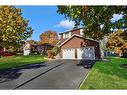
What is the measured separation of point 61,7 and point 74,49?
2885 cm

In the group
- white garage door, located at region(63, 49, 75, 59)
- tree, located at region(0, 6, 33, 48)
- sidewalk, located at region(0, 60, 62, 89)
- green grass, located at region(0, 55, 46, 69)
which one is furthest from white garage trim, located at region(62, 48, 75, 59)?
sidewalk, located at region(0, 60, 62, 89)

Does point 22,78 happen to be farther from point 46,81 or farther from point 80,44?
point 80,44

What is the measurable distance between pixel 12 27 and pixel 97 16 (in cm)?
2917

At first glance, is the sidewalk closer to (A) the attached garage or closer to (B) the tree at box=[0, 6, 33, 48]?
(A) the attached garage

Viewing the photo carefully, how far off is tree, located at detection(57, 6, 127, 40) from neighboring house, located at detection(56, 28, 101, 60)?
22861 mm

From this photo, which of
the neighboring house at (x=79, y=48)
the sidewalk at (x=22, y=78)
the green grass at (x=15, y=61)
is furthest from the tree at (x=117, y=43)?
the sidewalk at (x=22, y=78)

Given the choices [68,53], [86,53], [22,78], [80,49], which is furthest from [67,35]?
[22,78]

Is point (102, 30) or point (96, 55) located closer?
point (102, 30)

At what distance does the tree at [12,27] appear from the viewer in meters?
39.4

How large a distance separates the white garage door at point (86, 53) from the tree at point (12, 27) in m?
12.0
